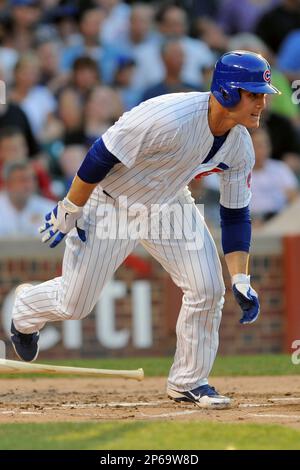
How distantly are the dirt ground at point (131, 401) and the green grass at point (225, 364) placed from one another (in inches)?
11.3

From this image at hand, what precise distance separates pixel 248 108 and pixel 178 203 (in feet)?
2.37

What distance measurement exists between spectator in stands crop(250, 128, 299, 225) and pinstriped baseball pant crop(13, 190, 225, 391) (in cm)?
461

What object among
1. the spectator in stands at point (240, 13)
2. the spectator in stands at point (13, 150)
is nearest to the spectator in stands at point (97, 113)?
the spectator in stands at point (13, 150)

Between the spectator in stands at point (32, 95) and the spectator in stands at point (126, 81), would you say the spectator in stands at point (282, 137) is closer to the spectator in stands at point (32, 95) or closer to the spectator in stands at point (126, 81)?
the spectator in stands at point (126, 81)

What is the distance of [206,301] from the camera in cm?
637

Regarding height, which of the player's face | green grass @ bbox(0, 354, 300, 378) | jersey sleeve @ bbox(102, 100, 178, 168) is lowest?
green grass @ bbox(0, 354, 300, 378)

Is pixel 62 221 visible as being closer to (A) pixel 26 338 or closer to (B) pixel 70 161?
(A) pixel 26 338

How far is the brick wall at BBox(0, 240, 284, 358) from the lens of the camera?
992 cm

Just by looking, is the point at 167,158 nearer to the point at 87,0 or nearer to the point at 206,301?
the point at 206,301

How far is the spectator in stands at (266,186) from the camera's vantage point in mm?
11078

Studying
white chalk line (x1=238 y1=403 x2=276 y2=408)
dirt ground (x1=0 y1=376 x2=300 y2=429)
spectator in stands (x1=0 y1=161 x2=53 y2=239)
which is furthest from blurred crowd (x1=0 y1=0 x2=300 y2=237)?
white chalk line (x1=238 y1=403 x2=276 y2=408)

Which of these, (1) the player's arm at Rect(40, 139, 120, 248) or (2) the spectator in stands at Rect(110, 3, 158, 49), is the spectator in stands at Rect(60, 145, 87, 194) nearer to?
(2) the spectator in stands at Rect(110, 3, 158, 49)

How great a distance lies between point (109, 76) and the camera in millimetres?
12500

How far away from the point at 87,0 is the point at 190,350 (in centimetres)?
740
